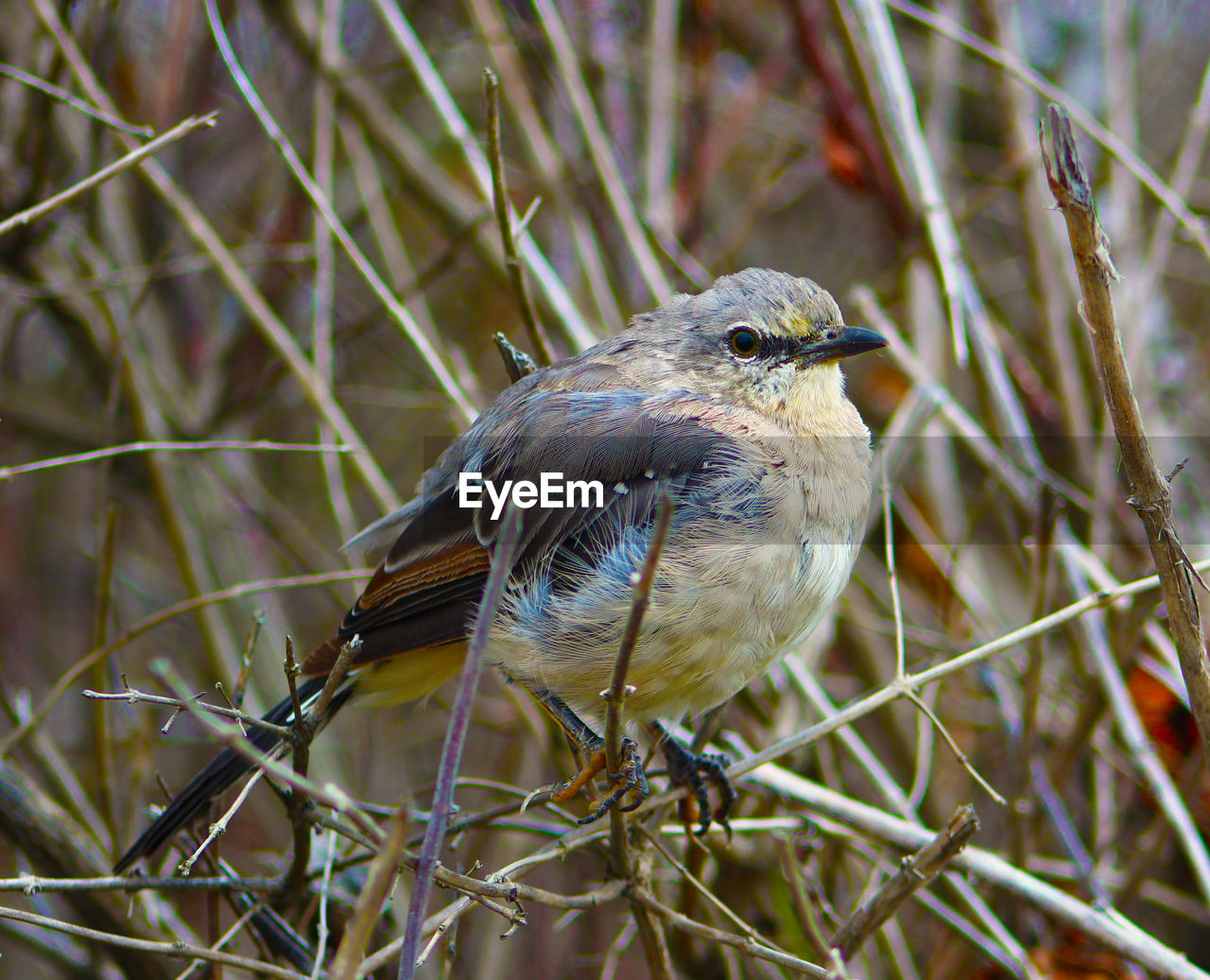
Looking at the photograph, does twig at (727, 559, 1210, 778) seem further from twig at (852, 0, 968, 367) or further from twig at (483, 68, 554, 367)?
twig at (483, 68, 554, 367)

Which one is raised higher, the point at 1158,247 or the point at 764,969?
the point at 1158,247

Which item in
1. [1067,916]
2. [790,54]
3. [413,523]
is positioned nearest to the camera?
[1067,916]

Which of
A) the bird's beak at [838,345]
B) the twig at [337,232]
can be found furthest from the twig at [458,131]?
the bird's beak at [838,345]

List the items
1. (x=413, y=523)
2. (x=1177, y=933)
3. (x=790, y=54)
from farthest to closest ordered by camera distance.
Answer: (x=790, y=54) → (x=1177, y=933) → (x=413, y=523)

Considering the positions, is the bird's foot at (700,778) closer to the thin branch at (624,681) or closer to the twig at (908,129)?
the thin branch at (624,681)

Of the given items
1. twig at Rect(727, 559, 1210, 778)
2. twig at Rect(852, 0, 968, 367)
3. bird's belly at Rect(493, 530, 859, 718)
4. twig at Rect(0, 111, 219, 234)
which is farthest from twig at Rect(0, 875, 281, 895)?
twig at Rect(852, 0, 968, 367)

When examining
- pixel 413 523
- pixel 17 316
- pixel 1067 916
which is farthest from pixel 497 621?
pixel 17 316

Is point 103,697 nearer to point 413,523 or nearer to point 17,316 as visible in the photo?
point 413,523

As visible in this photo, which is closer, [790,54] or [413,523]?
[413,523]

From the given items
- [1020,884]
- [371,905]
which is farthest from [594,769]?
[1020,884]
